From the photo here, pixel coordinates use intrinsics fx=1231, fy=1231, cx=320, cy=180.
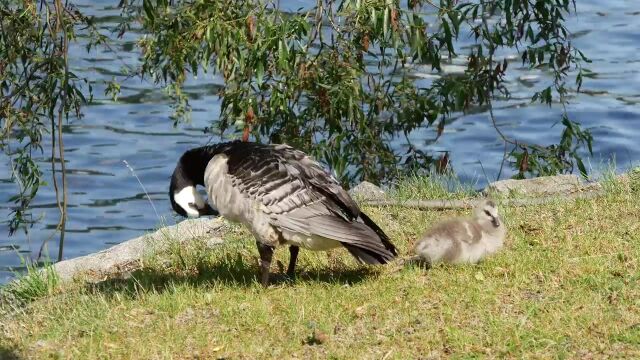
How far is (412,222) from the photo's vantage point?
32.4 feet

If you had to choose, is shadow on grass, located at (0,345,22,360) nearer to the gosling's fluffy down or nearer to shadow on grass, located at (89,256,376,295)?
shadow on grass, located at (89,256,376,295)

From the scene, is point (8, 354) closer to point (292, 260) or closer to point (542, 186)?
point (292, 260)

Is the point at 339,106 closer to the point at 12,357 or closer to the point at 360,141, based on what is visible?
the point at 360,141

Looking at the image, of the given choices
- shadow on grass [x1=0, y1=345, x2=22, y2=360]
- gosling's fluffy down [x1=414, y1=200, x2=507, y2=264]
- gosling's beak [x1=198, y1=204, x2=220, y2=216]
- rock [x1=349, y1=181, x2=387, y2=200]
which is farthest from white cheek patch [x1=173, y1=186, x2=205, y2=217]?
rock [x1=349, y1=181, x2=387, y2=200]

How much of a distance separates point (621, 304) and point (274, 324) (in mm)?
2123

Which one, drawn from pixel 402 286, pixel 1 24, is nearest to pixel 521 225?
pixel 402 286

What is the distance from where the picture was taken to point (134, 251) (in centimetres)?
985

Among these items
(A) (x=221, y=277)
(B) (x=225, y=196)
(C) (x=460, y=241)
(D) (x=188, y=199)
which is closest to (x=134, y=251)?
(D) (x=188, y=199)

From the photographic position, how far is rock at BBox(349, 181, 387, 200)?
34.9 feet

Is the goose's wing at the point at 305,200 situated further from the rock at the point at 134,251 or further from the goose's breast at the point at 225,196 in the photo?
the rock at the point at 134,251

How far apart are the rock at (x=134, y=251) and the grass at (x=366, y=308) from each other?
0.97 feet

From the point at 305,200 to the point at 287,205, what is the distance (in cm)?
13

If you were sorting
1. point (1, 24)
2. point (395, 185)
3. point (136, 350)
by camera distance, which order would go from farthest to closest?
point (395, 185) < point (1, 24) < point (136, 350)

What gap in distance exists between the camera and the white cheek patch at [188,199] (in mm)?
8836
